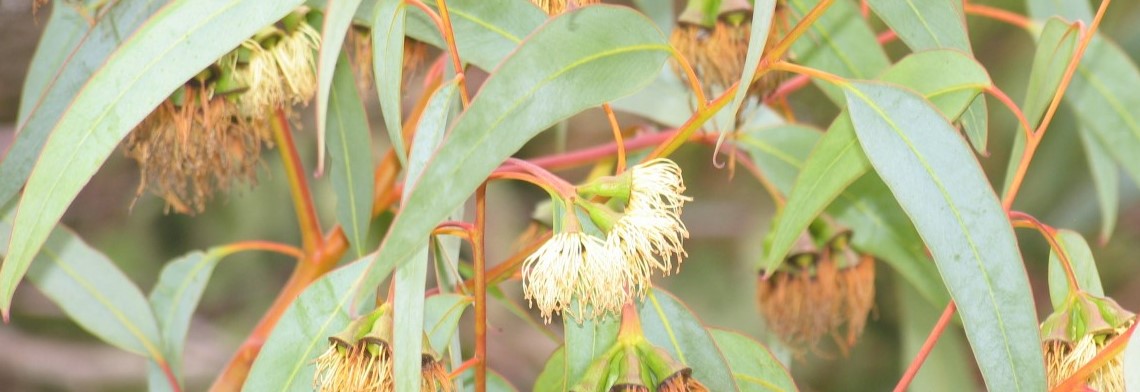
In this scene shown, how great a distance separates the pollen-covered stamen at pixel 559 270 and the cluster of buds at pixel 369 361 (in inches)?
2.5

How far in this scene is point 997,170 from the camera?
189 cm

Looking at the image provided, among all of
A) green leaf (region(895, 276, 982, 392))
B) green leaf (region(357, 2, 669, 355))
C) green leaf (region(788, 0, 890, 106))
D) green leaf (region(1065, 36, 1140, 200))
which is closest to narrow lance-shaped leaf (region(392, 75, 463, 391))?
green leaf (region(357, 2, 669, 355))

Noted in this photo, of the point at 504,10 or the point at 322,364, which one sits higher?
the point at 504,10

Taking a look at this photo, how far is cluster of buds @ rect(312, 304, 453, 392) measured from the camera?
23.8 inches

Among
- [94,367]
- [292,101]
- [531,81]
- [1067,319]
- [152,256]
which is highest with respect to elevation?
[152,256]

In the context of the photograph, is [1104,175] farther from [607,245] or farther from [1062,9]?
[607,245]

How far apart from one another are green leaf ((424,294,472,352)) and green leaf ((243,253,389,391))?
4 centimetres

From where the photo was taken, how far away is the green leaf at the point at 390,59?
58 centimetres

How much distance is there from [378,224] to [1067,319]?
1.52 feet

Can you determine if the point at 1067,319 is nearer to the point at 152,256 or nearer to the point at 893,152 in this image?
the point at 893,152

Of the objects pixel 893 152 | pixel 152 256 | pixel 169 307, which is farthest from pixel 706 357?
pixel 152 256

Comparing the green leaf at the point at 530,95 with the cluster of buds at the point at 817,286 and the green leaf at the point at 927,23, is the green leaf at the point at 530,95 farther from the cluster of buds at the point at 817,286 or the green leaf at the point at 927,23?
the cluster of buds at the point at 817,286

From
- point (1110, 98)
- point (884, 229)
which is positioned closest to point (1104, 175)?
point (1110, 98)

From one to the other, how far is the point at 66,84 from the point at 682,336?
39 cm
